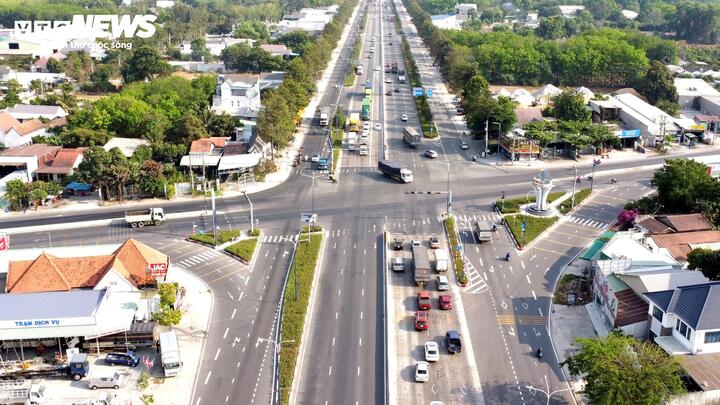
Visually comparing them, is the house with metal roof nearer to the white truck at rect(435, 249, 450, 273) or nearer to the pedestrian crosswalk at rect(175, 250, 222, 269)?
the white truck at rect(435, 249, 450, 273)

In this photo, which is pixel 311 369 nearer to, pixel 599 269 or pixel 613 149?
pixel 599 269

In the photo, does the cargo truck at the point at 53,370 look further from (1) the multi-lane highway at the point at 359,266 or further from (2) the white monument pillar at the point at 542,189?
(2) the white monument pillar at the point at 542,189

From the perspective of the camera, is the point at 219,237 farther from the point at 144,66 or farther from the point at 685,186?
the point at 144,66

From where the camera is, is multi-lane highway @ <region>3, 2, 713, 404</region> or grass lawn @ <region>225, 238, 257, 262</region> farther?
grass lawn @ <region>225, 238, 257, 262</region>

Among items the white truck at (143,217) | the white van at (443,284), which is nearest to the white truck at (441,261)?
the white van at (443,284)

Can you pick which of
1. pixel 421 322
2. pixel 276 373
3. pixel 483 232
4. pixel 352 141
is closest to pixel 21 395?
pixel 276 373

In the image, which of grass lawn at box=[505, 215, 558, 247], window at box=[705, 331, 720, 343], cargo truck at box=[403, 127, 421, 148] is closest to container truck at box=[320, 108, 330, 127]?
cargo truck at box=[403, 127, 421, 148]

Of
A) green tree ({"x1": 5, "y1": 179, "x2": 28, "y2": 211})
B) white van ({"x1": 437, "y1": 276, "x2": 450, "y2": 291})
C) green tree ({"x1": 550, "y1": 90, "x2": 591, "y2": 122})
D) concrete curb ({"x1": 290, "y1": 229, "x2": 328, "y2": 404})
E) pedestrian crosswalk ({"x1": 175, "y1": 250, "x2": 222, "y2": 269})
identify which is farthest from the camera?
green tree ({"x1": 550, "y1": 90, "x2": 591, "y2": 122})
